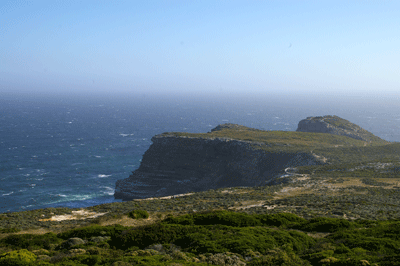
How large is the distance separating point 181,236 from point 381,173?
144 feet

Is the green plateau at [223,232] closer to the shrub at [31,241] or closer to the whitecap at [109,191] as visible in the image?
the shrub at [31,241]

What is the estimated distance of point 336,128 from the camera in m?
114

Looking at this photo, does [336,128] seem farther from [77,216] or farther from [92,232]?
[92,232]

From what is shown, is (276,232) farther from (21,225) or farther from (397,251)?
(21,225)

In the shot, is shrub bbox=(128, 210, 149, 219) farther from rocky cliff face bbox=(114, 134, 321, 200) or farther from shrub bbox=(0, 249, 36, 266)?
rocky cliff face bbox=(114, 134, 321, 200)

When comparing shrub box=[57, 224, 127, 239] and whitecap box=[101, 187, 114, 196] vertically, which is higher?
shrub box=[57, 224, 127, 239]

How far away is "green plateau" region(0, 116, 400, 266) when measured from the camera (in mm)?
14055

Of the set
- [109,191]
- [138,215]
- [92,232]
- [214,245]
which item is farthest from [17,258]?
[109,191]

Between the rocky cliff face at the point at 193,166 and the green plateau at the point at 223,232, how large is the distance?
31801 mm

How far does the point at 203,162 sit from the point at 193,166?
3.09 metres

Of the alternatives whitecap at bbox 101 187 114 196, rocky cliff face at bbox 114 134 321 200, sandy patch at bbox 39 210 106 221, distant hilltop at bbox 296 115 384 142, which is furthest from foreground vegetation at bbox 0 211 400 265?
distant hilltop at bbox 296 115 384 142

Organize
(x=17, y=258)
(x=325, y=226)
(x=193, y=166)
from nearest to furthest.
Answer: (x=17, y=258), (x=325, y=226), (x=193, y=166)

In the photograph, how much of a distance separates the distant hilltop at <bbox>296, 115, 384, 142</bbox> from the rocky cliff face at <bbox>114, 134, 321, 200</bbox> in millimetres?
50296

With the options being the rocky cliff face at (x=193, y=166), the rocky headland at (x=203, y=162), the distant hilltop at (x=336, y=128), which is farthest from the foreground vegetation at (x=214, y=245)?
the distant hilltop at (x=336, y=128)
